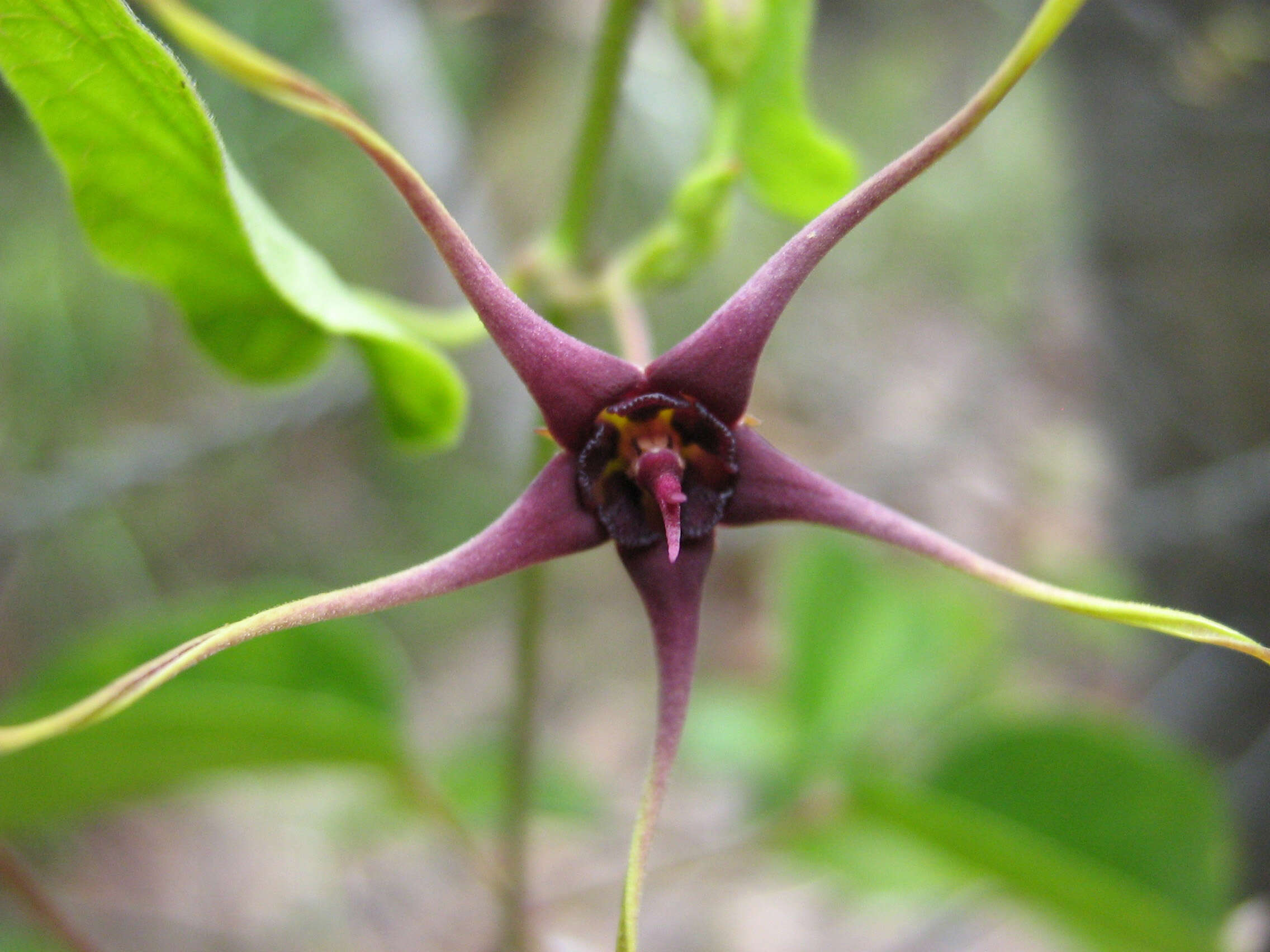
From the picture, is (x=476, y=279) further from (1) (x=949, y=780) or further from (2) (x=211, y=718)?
(1) (x=949, y=780)

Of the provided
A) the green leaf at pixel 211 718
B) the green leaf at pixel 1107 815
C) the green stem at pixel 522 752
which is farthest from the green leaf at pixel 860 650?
the green leaf at pixel 211 718

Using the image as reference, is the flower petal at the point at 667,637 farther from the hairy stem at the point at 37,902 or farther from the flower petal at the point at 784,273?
the hairy stem at the point at 37,902

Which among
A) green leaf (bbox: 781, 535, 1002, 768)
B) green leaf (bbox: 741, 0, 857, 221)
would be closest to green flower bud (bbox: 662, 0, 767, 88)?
green leaf (bbox: 741, 0, 857, 221)

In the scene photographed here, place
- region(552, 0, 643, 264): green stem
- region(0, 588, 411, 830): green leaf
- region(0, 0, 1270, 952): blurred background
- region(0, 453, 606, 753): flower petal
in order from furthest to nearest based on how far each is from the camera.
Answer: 1. region(0, 0, 1270, 952): blurred background
2. region(0, 588, 411, 830): green leaf
3. region(552, 0, 643, 264): green stem
4. region(0, 453, 606, 753): flower petal

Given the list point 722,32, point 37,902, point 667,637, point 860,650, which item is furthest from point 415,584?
point 860,650

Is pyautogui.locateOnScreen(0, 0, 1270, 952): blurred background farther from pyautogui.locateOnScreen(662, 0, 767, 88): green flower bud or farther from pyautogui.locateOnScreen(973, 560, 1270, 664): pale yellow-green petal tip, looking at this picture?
pyautogui.locateOnScreen(973, 560, 1270, 664): pale yellow-green petal tip

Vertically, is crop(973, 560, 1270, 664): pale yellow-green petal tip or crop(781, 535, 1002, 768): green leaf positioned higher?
crop(781, 535, 1002, 768): green leaf
